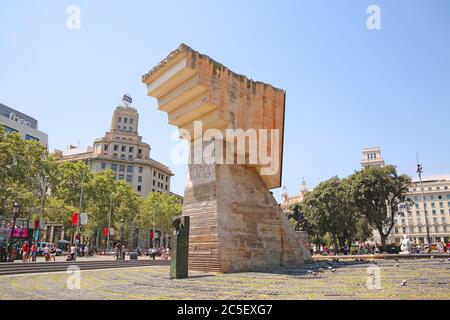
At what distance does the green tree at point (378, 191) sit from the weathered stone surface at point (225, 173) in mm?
28201

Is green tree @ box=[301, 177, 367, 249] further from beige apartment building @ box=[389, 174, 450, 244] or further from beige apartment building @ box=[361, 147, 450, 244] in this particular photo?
beige apartment building @ box=[389, 174, 450, 244]

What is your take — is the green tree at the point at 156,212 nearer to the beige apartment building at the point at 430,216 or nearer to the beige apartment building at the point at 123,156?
the beige apartment building at the point at 123,156

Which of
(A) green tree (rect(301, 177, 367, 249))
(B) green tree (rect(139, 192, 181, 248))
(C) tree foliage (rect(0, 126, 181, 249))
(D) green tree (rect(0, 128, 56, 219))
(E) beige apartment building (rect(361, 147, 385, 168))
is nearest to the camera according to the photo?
(D) green tree (rect(0, 128, 56, 219))

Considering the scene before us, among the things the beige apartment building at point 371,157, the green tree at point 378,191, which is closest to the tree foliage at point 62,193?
the green tree at point 378,191

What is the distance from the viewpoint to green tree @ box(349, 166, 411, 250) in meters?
43.0

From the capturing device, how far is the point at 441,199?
10181 cm

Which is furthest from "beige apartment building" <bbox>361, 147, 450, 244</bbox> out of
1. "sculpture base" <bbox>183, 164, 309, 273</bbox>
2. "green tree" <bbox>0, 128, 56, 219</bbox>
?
"sculpture base" <bbox>183, 164, 309, 273</bbox>

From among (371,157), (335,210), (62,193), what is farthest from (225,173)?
(371,157)

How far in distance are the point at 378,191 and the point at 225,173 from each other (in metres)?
34.0

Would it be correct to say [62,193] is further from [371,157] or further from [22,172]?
[371,157]

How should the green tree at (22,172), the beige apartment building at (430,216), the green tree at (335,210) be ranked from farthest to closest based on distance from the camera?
the beige apartment building at (430,216), the green tree at (335,210), the green tree at (22,172)

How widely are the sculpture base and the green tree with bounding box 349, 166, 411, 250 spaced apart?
2881cm

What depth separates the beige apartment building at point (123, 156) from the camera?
84938 mm
